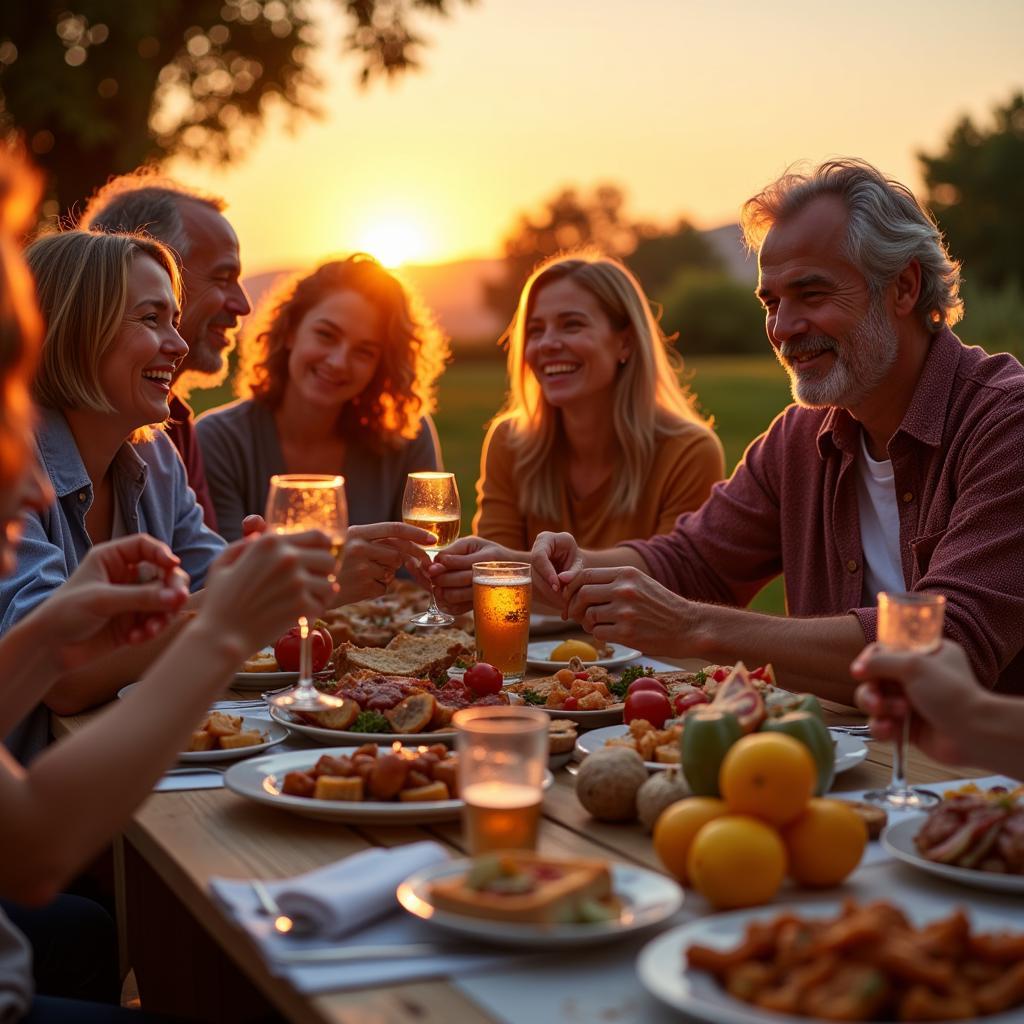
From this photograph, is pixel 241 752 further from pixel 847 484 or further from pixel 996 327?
pixel 996 327

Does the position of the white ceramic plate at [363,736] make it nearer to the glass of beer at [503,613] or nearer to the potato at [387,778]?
the potato at [387,778]

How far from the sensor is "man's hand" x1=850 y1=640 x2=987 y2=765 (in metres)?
1.78

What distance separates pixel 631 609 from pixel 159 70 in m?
12.8

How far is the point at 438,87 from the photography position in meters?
14.9

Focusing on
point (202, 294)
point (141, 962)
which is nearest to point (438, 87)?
point (202, 294)

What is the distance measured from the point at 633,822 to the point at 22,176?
1.32 m

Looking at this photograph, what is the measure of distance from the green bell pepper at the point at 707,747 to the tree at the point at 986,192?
44.0 metres

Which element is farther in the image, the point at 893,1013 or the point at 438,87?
the point at 438,87

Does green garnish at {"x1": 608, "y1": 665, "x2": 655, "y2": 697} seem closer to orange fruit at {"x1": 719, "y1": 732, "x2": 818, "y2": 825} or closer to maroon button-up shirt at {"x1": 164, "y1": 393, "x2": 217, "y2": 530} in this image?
orange fruit at {"x1": 719, "y1": 732, "x2": 818, "y2": 825}

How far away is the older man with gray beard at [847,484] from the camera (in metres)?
3.13

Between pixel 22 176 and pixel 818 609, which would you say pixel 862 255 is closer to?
pixel 818 609

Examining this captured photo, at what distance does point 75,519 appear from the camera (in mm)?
3457

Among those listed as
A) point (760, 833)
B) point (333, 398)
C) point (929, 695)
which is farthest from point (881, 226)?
point (333, 398)

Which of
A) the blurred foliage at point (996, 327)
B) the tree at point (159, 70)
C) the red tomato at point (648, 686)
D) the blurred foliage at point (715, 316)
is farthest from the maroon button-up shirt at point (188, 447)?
the blurred foliage at point (715, 316)
